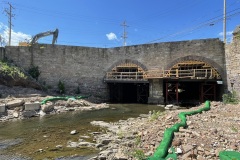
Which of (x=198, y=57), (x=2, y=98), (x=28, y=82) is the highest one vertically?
(x=198, y=57)

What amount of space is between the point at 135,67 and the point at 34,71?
35.5ft

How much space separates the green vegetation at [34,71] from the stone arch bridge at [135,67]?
394 mm

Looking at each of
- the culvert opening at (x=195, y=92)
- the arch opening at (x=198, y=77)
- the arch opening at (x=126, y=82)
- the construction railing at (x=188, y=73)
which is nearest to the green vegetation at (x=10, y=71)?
the arch opening at (x=126, y=82)

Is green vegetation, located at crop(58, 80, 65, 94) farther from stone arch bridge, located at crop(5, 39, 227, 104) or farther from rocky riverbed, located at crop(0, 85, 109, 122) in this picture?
rocky riverbed, located at crop(0, 85, 109, 122)

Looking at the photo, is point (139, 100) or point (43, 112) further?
point (139, 100)

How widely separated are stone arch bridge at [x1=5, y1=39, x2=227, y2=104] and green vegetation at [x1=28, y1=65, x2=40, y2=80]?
1.29 feet

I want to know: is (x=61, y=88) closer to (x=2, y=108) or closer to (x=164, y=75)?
(x=2, y=108)

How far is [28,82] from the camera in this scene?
19.3 meters

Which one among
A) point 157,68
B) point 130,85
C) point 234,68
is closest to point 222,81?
point 234,68

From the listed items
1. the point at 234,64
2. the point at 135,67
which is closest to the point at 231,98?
the point at 234,64

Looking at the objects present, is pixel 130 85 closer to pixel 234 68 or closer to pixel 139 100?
pixel 139 100

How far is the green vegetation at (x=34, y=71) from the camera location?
21250mm

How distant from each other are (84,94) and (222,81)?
13.9 m

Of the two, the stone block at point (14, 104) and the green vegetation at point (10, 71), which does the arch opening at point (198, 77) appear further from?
the green vegetation at point (10, 71)
